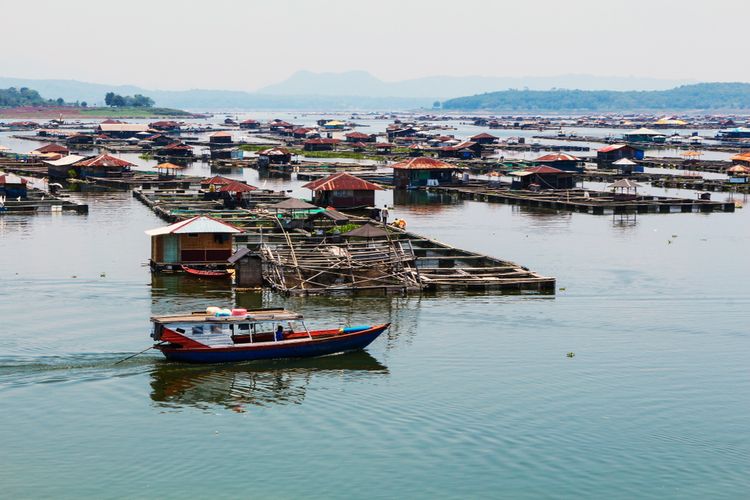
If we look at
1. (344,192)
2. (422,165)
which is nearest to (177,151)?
(422,165)

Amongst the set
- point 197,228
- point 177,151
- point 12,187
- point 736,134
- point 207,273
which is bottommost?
point 207,273

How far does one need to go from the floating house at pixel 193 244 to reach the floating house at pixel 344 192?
20707 millimetres

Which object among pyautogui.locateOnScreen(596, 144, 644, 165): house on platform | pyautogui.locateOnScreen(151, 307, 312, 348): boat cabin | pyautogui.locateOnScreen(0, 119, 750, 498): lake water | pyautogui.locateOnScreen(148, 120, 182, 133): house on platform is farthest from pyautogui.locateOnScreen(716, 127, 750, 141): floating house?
pyautogui.locateOnScreen(151, 307, 312, 348): boat cabin

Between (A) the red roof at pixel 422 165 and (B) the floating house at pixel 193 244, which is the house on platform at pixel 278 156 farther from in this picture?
→ (B) the floating house at pixel 193 244

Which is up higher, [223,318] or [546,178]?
[546,178]

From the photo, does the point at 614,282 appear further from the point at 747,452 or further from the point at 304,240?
the point at 747,452

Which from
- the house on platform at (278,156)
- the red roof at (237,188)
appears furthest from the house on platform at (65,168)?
the red roof at (237,188)

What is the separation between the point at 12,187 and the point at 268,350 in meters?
44.7

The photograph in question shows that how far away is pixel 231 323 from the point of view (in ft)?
99.0

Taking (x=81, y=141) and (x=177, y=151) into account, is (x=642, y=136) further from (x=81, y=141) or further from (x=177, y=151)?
(x=81, y=141)

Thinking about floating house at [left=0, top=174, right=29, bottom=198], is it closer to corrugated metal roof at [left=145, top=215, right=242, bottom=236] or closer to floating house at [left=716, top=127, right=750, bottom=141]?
corrugated metal roof at [left=145, top=215, right=242, bottom=236]

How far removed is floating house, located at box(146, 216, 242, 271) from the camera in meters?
43.5

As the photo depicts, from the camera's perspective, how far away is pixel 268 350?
30.3m

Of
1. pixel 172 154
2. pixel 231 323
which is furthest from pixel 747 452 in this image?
pixel 172 154
